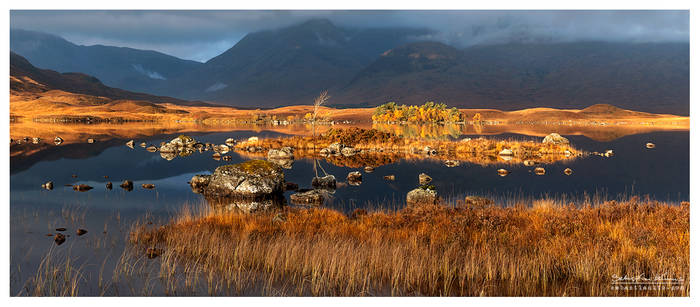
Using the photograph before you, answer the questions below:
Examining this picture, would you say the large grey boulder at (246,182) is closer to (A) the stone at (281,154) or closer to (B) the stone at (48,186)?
(B) the stone at (48,186)

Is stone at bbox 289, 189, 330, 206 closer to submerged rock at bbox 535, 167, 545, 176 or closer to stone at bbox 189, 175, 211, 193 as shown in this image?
stone at bbox 189, 175, 211, 193

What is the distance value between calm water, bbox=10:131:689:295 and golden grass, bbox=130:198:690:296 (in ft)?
7.27

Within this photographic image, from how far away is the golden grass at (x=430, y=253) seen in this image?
8.45 metres

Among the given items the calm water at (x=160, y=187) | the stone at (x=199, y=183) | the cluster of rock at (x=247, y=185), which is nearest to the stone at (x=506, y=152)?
the calm water at (x=160, y=187)

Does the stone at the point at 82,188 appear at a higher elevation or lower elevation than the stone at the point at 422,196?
higher

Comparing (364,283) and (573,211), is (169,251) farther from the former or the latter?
(573,211)

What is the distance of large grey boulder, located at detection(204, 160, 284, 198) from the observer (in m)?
18.5

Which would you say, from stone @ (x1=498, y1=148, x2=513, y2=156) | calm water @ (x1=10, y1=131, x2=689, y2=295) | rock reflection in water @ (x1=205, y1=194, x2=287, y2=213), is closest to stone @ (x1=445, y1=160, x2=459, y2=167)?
calm water @ (x1=10, y1=131, x2=689, y2=295)

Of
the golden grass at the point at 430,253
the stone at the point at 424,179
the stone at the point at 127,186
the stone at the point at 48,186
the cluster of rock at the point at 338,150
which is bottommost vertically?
the golden grass at the point at 430,253

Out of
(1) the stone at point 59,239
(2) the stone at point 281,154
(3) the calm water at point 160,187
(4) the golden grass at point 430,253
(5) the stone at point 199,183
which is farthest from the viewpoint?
(2) the stone at point 281,154

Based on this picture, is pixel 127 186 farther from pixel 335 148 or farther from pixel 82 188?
pixel 335 148

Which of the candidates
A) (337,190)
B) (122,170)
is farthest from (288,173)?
(122,170)

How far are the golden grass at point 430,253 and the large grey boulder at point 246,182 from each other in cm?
524

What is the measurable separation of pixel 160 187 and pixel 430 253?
679 inches
